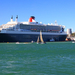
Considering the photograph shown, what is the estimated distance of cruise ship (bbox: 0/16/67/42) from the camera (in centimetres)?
6746

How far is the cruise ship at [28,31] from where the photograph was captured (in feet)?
221

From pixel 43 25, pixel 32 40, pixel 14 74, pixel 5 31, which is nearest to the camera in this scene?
pixel 14 74

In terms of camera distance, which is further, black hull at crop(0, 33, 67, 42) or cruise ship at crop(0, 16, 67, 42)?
cruise ship at crop(0, 16, 67, 42)

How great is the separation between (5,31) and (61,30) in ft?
82.6

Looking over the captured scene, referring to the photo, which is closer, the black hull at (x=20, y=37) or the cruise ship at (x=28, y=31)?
the black hull at (x=20, y=37)

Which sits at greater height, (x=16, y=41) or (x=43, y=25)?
(x=43, y=25)

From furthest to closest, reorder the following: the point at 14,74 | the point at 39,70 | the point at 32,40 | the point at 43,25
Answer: the point at 43,25
the point at 32,40
the point at 39,70
the point at 14,74

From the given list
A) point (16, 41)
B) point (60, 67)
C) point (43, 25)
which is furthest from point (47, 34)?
point (60, 67)

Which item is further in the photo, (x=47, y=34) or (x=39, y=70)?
(x=47, y=34)

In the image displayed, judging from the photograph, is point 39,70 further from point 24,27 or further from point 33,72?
point 24,27

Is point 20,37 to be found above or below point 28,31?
below

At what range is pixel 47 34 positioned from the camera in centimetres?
7688

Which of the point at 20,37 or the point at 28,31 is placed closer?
the point at 20,37

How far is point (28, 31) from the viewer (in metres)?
72.9
